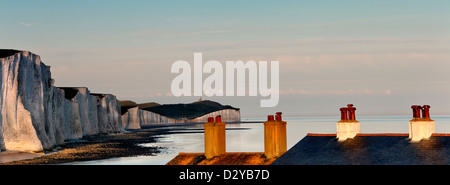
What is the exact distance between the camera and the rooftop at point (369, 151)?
19.4 meters

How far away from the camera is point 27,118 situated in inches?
2840

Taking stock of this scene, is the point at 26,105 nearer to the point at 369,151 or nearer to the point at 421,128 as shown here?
the point at 369,151

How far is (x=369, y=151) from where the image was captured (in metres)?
20.5

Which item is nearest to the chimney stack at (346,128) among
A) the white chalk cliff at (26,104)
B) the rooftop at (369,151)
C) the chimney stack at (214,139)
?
the rooftop at (369,151)

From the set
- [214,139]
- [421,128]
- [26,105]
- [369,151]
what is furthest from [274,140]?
[26,105]

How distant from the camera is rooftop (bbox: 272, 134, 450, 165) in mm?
19375

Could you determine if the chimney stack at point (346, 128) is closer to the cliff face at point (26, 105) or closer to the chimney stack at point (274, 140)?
the chimney stack at point (274, 140)

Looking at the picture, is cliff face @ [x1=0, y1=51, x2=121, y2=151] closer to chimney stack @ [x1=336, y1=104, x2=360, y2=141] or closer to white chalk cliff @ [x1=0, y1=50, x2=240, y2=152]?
white chalk cliff @ [x1=0, y1=50, x2=240, y2=152]
